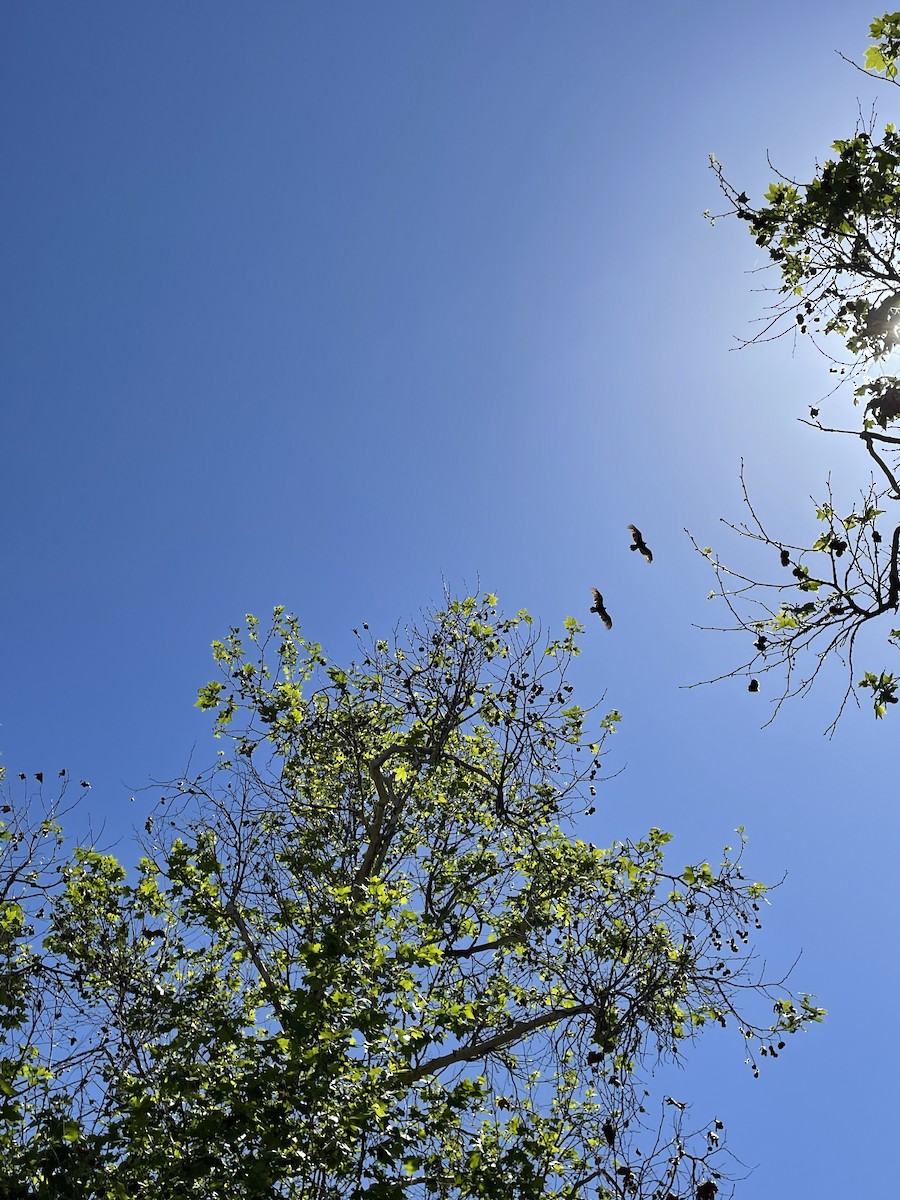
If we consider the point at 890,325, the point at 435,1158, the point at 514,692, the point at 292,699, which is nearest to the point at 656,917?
the point at 514,692

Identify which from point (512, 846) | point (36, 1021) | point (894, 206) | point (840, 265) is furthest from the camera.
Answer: point (512, 846)

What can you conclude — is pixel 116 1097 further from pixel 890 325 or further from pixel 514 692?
pixel 890 325

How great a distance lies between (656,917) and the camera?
38.5 ft

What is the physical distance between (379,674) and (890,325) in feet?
27.9

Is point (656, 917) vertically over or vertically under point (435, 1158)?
over

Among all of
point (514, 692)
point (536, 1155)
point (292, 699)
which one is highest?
point (292, 699)

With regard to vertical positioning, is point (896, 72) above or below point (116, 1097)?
above

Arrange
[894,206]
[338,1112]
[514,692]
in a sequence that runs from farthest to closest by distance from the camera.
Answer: [514,692] < [894,206] < [338,1112]

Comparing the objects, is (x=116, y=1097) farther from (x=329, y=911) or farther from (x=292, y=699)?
(x=292, y=699)

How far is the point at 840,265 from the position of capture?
26.1ft

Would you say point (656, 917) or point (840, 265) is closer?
point (840, 265)

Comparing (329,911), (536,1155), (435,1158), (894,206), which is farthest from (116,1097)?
(894,206)

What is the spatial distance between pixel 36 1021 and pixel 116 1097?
154cm

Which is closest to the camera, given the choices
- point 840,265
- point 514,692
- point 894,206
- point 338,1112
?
point 338,1112
